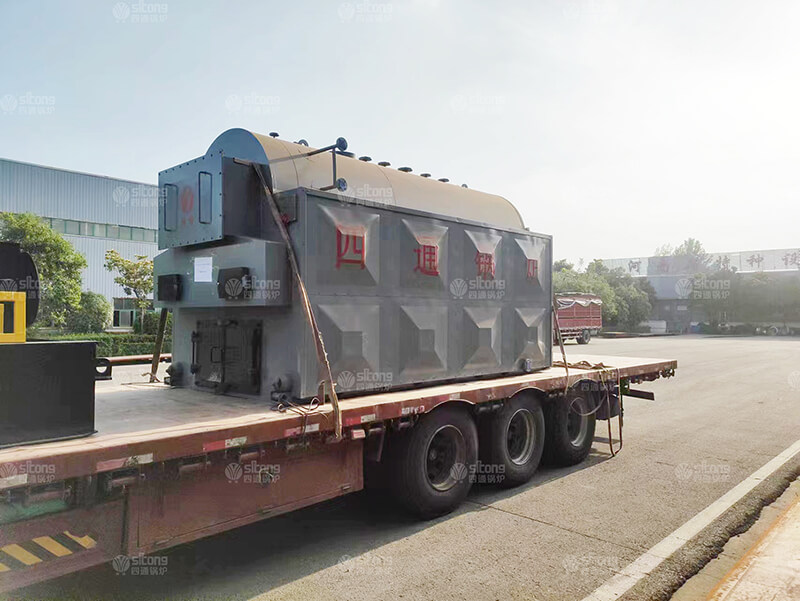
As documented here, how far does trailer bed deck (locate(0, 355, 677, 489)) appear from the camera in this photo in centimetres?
343

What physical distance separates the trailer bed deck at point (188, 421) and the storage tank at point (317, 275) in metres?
0.31

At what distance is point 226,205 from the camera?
5.38 meters

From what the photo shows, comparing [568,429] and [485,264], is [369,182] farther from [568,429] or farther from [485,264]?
[568,429]

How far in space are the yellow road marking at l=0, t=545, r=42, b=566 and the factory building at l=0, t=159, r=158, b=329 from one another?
37676 millimetres

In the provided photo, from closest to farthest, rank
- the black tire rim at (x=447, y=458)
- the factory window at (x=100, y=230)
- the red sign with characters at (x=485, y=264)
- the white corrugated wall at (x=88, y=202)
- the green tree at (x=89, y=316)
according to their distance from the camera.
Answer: the black tire rim at (x=447, y=458) < the red sign with characters at (x=485, y=264) < the green tree at (x=89, y=316) < the white corrugated wall at (x=88, y=202) < the factory window at (x=100, y=230)

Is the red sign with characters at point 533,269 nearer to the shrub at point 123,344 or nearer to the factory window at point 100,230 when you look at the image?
the shrub at point 123,344

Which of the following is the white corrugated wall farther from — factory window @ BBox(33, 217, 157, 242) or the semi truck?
the semi truck

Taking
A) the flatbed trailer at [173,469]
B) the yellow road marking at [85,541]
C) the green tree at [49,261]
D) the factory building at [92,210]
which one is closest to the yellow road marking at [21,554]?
the flatbed trailer at [173,469]

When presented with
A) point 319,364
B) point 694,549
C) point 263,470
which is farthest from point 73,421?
point 694,549

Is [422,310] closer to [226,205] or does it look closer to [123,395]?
[226,205]

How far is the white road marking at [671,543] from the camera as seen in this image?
447 centimetres

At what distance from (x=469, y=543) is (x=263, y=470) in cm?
206

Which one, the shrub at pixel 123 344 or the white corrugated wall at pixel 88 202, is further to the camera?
the white corrugated wall at pixel 88 202

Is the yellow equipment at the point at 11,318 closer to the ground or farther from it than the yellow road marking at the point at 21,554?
farther from it
